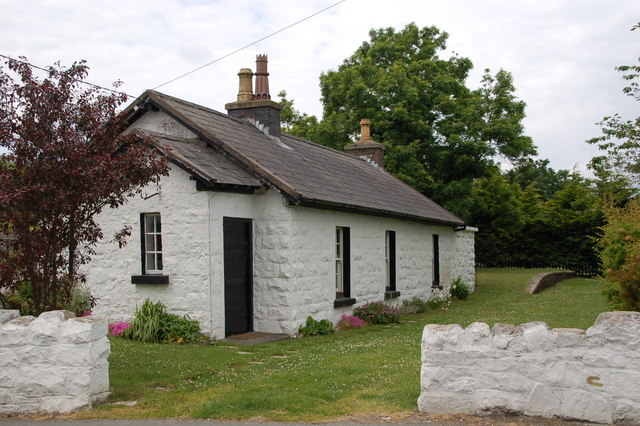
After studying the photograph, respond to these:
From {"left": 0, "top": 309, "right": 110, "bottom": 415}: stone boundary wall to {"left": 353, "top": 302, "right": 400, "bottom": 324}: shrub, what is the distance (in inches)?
348

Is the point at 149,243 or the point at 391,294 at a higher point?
the point at 149,243

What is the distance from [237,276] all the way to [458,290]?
11.8 m

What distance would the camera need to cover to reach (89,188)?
791cm

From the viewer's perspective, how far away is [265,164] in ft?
44.4

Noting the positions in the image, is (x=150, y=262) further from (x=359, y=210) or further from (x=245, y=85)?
(x=245, y=85)

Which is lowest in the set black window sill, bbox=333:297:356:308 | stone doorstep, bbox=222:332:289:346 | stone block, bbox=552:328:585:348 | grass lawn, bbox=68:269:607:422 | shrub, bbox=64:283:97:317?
stone doorstep, bbox=222:332:289:346

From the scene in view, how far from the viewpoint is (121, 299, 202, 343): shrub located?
1168 cm

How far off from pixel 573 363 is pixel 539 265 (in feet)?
96.3

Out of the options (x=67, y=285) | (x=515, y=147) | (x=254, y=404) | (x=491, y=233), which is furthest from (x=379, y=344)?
(x=491, y=233)

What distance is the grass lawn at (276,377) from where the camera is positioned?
7018 mm

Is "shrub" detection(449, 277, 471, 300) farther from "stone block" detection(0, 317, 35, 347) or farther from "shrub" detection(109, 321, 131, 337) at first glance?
"stone block" detection(0, 317, 35, 347)

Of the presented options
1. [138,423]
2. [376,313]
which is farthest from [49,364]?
[376,313]

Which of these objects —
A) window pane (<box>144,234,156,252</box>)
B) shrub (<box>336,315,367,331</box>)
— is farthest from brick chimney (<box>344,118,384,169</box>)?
window pane (<box>144,234,156,252</box>)

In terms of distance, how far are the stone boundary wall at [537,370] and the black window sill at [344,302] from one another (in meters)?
7.69
